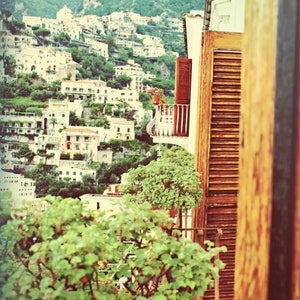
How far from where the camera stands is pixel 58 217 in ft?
5.07

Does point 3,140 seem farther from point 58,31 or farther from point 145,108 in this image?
point 58,31

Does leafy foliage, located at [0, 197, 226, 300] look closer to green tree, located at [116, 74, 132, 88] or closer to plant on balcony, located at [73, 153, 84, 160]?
plant on balcony, located at [73, 153, 84, 160]

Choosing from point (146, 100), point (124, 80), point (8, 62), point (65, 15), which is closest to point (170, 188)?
point (8, 62)

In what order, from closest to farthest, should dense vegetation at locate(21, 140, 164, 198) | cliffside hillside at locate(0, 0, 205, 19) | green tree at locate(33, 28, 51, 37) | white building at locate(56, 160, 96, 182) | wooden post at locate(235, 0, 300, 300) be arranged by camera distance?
wooden post at locate(235, 0, 300, 300) < dense vegetation at locate(21, 140, 164, 198) < white building at locate(56, 160, 96, 182) < cliffside hillside at locate(0, 0, 205, 19) < green tree at locate(33, 28, 51, 37)

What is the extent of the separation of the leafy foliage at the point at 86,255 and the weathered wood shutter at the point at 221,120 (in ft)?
4.60

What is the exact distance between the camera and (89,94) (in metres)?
19.5

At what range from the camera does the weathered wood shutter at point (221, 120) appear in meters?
3.06

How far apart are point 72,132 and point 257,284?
19282 mm

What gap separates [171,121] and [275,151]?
19.8 feet

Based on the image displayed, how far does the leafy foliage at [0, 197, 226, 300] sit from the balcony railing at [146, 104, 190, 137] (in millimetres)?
4900

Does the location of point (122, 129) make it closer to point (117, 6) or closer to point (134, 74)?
point (134, 74)

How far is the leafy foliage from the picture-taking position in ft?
4.59

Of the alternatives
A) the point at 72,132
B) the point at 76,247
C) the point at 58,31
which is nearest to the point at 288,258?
the point at 76,247

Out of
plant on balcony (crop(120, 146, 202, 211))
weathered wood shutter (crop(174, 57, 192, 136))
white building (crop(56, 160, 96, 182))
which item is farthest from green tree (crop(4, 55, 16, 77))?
white building (crop(56, 160, 96, 182))
